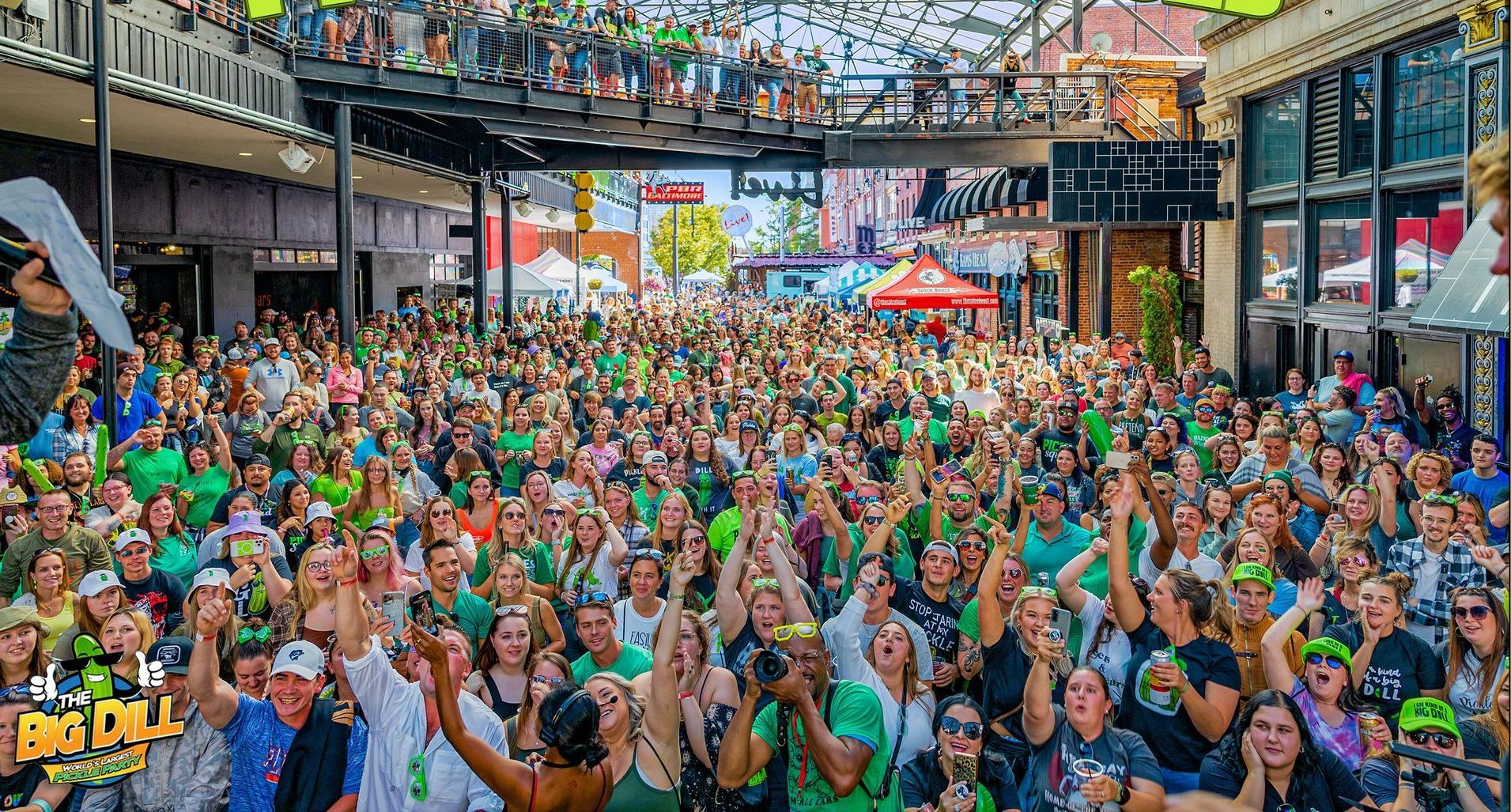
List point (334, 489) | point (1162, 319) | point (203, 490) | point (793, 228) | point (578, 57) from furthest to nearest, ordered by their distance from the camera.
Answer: point (793, 228), point (578, 57), point (1162, 319), point (203, 490), point (334, 489)

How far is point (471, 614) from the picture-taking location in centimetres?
741

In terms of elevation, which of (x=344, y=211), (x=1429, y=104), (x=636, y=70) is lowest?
(x=344, y=211)

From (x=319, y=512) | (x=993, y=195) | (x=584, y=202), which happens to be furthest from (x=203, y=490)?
(x=993, y=195)

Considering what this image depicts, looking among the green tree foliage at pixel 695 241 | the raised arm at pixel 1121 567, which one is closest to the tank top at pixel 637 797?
the raised arm at pixel 1121 567

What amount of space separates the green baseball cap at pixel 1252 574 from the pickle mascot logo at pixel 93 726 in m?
4.63

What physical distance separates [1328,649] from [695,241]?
91.9m

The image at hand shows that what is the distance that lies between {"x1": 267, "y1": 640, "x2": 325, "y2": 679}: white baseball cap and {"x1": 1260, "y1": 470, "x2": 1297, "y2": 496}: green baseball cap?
580 cm

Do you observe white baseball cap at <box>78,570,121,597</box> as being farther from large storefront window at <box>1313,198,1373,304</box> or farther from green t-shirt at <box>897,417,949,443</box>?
large storefront window at <box>1313,198,1373,304</box>

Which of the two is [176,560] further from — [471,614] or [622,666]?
[622,666]

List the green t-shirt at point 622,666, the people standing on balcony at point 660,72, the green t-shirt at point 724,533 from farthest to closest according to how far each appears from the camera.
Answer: the people standing on balcony at point 660,72
the green t-shirt at point 724,533
the green t-shirt at point 622,666

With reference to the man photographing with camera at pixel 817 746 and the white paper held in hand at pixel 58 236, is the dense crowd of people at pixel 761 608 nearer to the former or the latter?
the man photographing with camera at pixel 817 746

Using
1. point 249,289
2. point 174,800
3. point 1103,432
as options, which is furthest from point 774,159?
point 174,800

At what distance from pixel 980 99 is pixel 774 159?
372 centimetres

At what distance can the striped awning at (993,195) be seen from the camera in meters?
26.3
